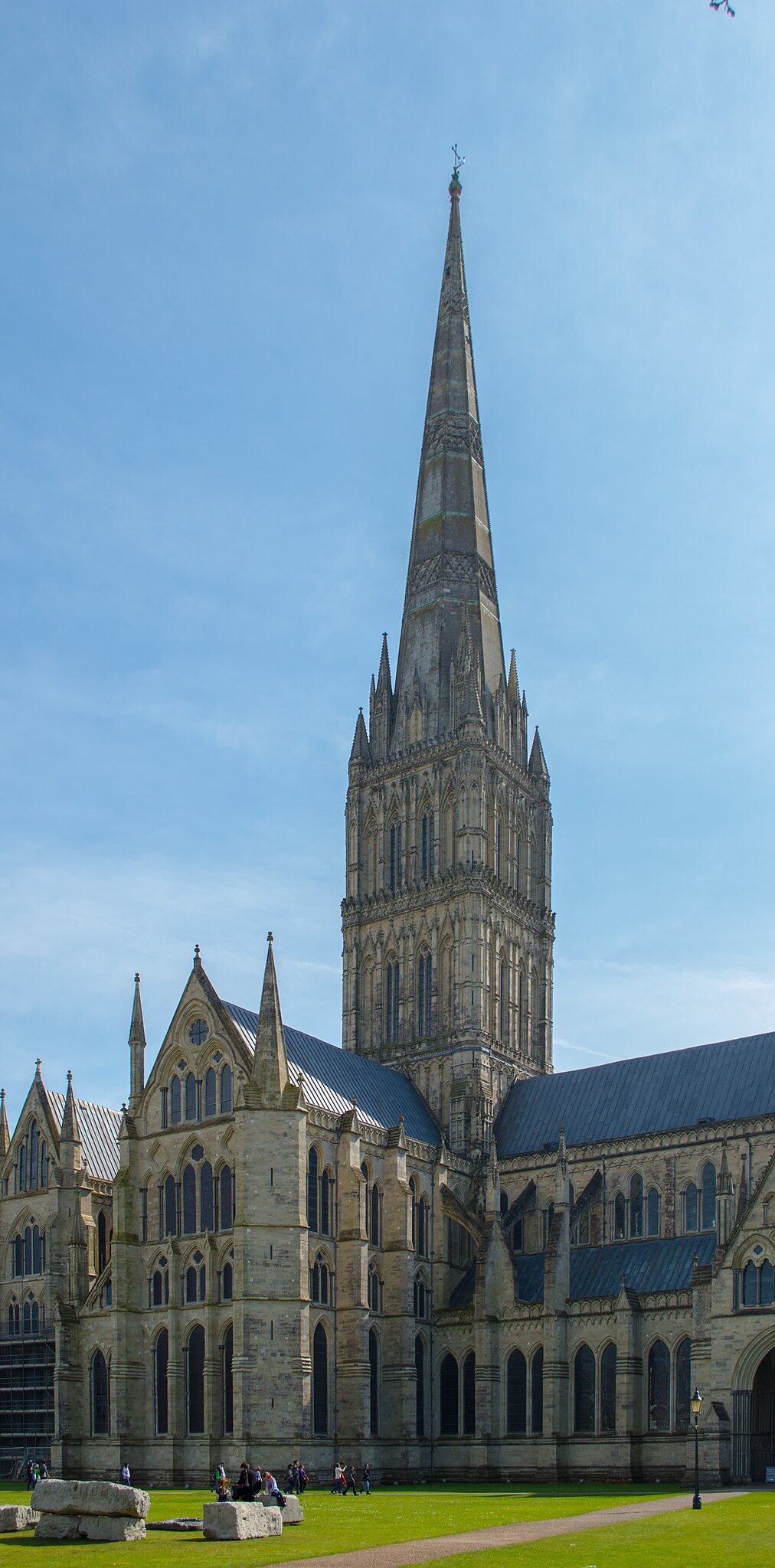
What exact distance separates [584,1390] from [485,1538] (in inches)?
1007

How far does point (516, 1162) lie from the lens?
206 feet

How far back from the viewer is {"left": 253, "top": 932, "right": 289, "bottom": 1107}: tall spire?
5019 cm

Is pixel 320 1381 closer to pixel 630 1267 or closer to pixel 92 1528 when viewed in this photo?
pixel 630 1267

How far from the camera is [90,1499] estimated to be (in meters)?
28.3

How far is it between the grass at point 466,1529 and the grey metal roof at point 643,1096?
60.8 feet

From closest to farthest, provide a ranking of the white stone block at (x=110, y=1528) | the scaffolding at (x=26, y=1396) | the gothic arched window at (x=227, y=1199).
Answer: the white stone block at (x=110, y=1528) < the gothic arched window at (x=227, y=1199) < the scaffolding at (x=26, y=1396)

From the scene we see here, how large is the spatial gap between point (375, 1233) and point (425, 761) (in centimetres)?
2308

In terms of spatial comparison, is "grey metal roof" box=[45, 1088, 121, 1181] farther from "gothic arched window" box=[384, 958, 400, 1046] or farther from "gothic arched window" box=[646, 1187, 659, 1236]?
"gothic arched window" box=[646, 1187, 659, 1236]

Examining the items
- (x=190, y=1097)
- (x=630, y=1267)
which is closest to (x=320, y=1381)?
(x=190, y=1097)

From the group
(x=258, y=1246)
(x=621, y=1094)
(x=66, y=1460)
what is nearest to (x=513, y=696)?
(x=621, y=1094)

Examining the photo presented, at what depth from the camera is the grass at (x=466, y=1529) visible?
78.7ft

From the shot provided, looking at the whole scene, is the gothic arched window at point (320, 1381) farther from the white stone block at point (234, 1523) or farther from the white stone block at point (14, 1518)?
the white stone block at point (234, 1523)

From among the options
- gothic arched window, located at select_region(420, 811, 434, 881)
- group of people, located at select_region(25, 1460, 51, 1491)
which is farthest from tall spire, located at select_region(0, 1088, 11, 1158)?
gothic arched window, located at select_region(420, 811, 434, 881)

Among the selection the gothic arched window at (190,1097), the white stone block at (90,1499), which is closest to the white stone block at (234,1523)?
the white stone block at (90,1499)
